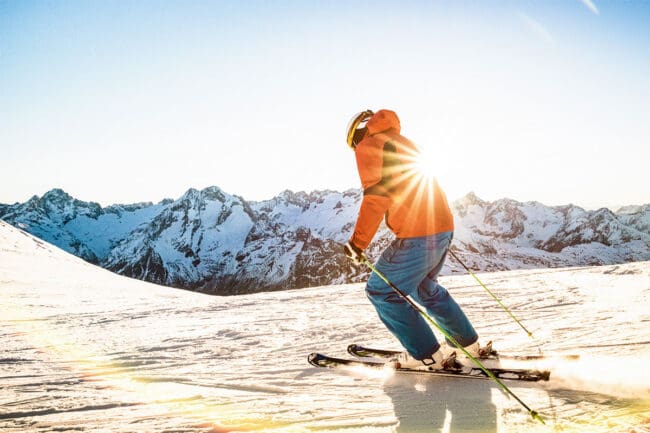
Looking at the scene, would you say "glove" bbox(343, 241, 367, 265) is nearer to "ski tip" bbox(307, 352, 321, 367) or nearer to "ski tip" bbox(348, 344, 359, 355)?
"ski tip" bbox(307, 352, 321, 367)

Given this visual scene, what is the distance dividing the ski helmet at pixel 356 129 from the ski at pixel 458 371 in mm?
2337

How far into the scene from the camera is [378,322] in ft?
22.8

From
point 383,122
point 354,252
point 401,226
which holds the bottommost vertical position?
point 354,252

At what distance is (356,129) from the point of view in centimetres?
432

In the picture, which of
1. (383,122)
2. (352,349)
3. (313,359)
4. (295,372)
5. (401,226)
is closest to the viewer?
(401,226)

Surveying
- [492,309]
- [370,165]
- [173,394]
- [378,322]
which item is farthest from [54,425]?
[492,309]

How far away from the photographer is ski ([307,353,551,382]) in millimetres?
3521

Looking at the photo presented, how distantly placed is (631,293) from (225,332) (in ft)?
23.3

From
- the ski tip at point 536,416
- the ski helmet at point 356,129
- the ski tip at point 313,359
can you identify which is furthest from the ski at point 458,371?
the ski helmet at point 356,129

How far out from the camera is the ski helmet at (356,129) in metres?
4.30

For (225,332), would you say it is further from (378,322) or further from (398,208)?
(398,208)

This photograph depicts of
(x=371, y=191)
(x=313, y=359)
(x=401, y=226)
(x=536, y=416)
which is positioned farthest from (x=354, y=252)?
(x=536, y=416)

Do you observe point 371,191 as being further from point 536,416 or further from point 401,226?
point 536,416

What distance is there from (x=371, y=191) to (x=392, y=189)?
206 millimetres
